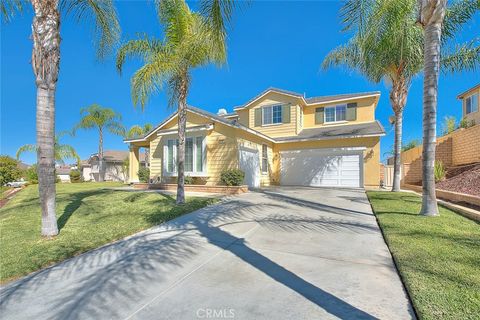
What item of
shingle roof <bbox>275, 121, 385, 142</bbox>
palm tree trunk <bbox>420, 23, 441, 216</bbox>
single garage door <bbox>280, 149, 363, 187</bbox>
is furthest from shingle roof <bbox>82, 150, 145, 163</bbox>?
palm tree trunk <bbox>420, 23, 441, 216</bbox>

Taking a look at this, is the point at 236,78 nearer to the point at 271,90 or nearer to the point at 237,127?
the point at 271,90

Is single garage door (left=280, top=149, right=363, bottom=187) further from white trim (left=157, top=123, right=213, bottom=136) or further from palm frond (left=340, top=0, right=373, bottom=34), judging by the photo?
palm frond (left=340, top=0, right=373, bottom=34)

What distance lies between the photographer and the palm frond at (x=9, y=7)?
635 centimetres

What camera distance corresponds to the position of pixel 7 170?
21.3m

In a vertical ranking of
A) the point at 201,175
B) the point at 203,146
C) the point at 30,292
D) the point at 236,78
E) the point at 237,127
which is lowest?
the point at 30,292

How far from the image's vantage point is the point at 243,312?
2.51m

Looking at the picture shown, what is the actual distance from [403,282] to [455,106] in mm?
26992

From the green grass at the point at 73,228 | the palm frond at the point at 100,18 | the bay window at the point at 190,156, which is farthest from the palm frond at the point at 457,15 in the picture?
the palm frond at the point at 100,18

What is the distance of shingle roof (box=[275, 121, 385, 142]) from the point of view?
47.7 feet

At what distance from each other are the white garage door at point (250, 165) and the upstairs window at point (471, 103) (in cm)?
1838

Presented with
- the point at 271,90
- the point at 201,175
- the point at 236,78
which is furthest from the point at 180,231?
Result: the point at 236,78

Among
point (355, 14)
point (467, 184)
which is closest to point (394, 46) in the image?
point (355, 14)

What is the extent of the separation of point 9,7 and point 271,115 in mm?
15211

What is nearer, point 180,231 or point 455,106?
point 180,231
